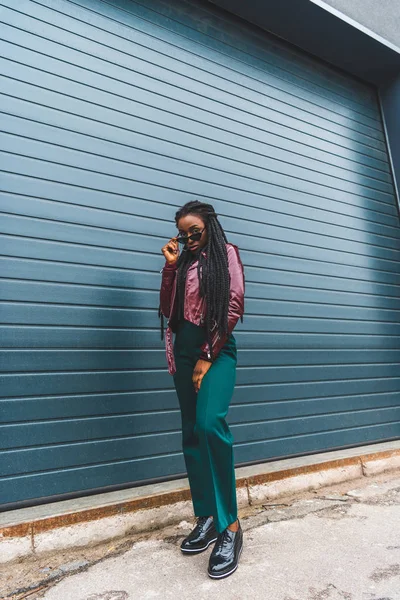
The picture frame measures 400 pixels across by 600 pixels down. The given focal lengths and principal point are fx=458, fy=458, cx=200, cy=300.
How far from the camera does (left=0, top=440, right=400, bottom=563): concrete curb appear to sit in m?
2.42

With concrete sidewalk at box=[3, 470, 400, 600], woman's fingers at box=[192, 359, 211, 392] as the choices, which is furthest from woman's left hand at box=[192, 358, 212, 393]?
concrete sidewalk at box=[3, 470, 400, 600]

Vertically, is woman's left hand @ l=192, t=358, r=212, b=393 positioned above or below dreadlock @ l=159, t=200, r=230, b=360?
below

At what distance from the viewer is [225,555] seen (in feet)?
7.06

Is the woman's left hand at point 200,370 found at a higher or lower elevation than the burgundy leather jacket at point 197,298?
lower

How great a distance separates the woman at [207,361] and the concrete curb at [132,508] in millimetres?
445

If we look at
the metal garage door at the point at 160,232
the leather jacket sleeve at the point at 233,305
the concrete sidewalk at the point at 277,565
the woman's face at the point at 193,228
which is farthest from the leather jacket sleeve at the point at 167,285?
the concrete sidewalk at the point at 277,565

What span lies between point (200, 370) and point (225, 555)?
87cm

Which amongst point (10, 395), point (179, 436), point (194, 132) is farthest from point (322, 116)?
point (10, 395)

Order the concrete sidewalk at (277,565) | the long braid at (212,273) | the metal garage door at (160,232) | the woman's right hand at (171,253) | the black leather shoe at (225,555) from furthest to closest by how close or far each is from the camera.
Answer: the metal garage door at (160,232) → the woman's right hand at (171,253) → the long braid at (212,273) → the black leather shoe at (225,555) → the concrete sidewalk at (277,565)

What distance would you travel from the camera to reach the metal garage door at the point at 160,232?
2.93 metres

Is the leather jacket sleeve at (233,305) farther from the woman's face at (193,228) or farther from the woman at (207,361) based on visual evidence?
the woman's face at (193,228)

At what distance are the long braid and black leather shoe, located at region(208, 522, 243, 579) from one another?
0.87 m

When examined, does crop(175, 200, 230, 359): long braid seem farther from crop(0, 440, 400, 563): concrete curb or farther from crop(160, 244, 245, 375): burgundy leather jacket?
crop(0, 440, 400, 563): concrete curb

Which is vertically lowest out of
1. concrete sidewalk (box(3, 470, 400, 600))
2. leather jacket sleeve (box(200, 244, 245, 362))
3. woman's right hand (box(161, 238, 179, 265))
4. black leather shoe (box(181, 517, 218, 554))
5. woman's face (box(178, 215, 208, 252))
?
concrete sidewalk (box(3, 470, 400, 600))
